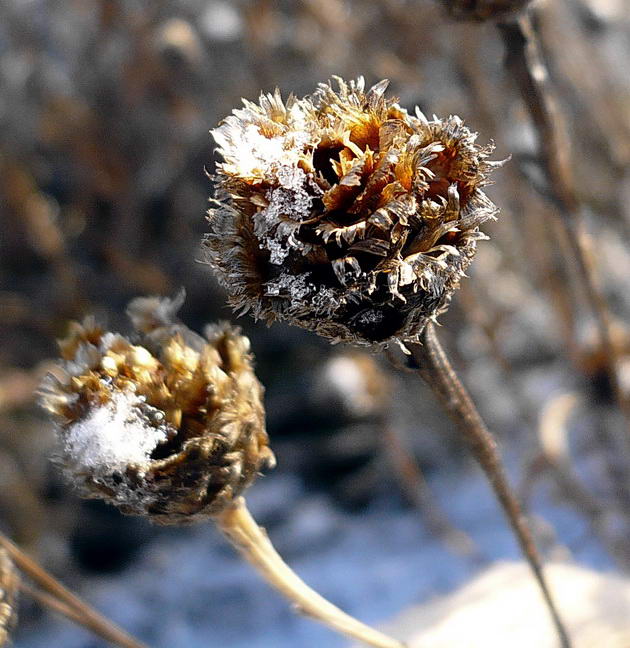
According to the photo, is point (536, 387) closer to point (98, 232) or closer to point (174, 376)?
point (98, 232)

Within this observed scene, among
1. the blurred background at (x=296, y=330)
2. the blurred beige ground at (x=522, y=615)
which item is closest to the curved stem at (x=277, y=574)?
the blurred beige ground at (x=522, y=615)

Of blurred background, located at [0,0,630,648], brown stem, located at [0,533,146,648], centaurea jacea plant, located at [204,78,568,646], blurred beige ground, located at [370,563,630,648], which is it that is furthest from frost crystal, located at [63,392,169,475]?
blurred background, located at [0,0,630,648]

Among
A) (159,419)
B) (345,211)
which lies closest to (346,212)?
(345,211)

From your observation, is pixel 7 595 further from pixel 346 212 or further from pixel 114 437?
pixel 346 212

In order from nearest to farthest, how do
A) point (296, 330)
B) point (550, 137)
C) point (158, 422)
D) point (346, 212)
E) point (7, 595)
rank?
point (346, 212) → point (158, 422) → point (7, 595) → point (550, 137) → point (296, 330)

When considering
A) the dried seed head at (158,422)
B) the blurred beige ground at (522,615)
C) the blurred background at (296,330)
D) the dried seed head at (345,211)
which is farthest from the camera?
the blurred background at (296,330)

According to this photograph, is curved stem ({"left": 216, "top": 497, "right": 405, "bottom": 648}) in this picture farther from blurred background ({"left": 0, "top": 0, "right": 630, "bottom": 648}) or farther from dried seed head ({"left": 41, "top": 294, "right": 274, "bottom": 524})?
blurred background ({"left": 0, "top": 0, "right": 630, "bottom": 648})

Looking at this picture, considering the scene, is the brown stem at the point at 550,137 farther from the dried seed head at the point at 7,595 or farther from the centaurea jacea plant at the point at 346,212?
the dried seed head at the point at 7,595
